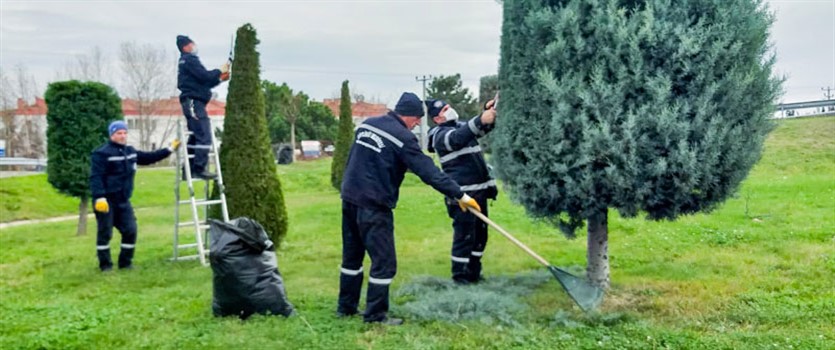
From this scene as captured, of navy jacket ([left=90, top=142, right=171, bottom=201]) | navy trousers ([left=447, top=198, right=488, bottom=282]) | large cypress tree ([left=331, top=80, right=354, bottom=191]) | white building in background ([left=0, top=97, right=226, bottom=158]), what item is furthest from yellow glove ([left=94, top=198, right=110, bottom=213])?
white building in background ([left=0, top=97, right=226, bottom=158])

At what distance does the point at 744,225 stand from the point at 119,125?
866 cm

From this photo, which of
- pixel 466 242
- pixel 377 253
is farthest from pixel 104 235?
pixel 466 242

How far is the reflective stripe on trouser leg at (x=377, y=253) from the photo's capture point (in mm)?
5262

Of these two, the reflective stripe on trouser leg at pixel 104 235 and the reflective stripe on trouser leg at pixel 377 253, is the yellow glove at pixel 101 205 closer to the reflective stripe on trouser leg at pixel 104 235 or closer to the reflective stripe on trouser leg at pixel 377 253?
the reflective stripe on trouser leg at pixel 104 235

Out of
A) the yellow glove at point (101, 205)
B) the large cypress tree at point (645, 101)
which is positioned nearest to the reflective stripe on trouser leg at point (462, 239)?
the large cypress tree at point (645, 101)

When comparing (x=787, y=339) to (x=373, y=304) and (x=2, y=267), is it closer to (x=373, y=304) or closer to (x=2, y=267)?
(x=373, y=304)

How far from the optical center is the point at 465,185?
21.2ft

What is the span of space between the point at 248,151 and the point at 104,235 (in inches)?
82.0

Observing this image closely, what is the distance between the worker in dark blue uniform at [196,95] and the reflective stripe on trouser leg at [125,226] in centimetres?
105

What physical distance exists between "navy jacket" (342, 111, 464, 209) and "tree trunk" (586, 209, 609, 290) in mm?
1406

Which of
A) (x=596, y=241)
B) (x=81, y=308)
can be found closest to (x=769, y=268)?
(x=596, y=241)

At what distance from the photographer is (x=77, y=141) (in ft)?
39.8

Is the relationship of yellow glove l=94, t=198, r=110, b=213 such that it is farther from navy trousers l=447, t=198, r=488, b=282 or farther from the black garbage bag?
navy trousers l=447, t=198, r=488, b=282

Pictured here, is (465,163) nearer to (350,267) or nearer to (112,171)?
(350,267)
